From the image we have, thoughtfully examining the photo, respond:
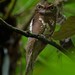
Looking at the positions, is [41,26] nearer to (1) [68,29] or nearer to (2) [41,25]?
(2) [41,25]

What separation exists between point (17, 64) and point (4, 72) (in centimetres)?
12

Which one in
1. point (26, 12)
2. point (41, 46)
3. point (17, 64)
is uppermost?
point (41, 46)

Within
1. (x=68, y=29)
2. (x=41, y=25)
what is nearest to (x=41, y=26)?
(x=41, y=25)

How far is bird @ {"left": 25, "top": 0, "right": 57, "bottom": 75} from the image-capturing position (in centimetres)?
83

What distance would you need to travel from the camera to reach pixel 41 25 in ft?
2.85

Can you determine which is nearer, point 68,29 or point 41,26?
point 68,29

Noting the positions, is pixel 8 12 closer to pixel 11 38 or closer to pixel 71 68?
pixel 11 38

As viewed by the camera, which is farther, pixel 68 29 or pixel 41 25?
pixel 41 25

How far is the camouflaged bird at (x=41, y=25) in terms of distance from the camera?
0.83 meters

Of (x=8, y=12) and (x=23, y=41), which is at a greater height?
(x=8, y=12)

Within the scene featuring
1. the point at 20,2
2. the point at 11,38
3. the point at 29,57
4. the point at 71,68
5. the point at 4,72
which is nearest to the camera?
the point at 71,68

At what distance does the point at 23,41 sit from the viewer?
1.98 meters

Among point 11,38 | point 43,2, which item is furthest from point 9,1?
point 43,2

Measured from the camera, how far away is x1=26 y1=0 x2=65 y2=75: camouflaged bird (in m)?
0.83
